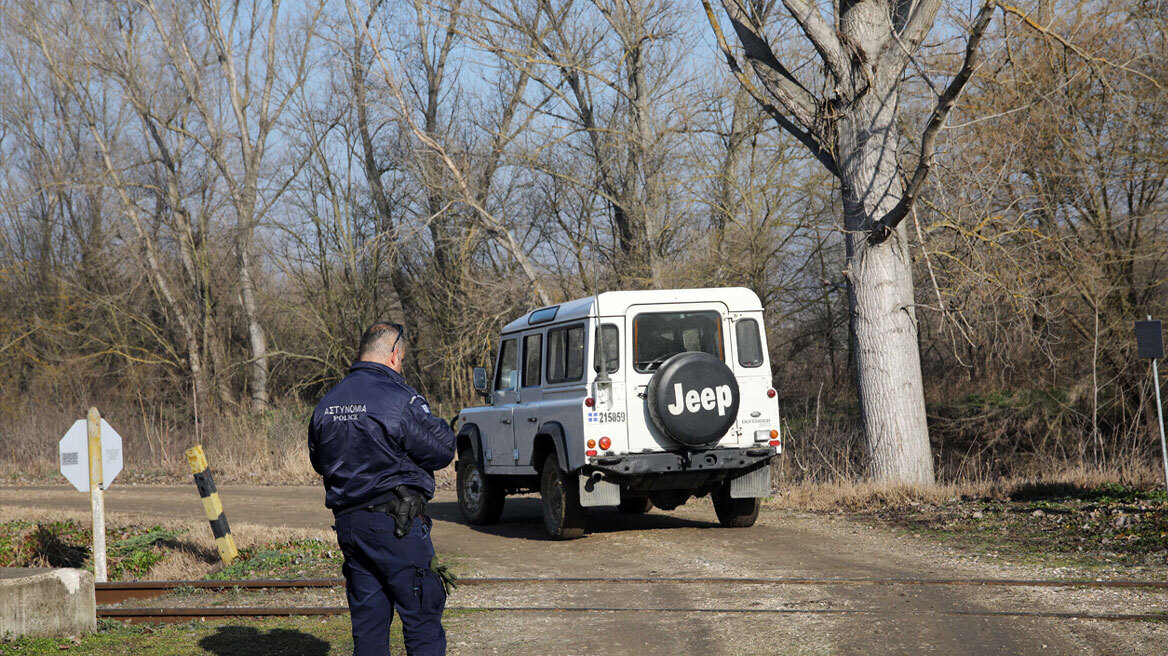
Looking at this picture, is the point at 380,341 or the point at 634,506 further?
the point at 634,506

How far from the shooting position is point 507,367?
1297 centimetres

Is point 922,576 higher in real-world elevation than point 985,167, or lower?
lower

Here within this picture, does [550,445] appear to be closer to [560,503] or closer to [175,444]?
[560,503]

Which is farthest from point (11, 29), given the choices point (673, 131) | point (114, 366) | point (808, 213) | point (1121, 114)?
point (1121, 114)

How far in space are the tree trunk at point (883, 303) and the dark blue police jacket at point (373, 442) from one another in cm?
1059

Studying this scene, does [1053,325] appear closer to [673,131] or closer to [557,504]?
[673,131]

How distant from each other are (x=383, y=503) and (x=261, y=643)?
2.68 metres

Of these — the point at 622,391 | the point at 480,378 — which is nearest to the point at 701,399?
the point at 622,391

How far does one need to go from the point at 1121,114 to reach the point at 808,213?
634cm

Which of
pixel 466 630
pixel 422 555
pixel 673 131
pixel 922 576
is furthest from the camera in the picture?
pixel 673 131

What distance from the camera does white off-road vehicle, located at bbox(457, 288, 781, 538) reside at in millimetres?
10570

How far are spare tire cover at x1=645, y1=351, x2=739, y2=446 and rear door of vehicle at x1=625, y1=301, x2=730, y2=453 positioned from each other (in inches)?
5.6

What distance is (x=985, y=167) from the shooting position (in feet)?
54.3

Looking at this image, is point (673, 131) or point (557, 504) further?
point (673, 131)
